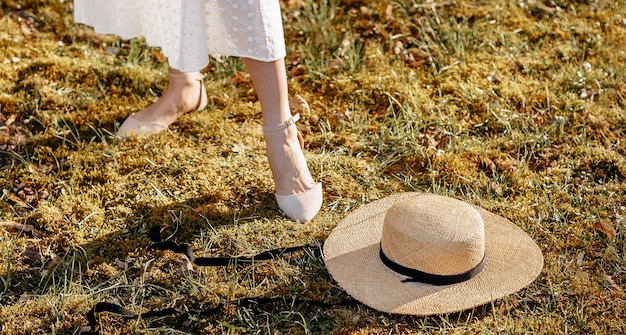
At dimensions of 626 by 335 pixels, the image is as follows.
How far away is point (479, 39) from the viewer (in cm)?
496

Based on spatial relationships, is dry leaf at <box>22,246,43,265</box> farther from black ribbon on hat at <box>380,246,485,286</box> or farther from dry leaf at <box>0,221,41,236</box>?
black ribbon on hat at <box>380,246,485,286</box>

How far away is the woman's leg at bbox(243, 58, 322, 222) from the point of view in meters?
3.27

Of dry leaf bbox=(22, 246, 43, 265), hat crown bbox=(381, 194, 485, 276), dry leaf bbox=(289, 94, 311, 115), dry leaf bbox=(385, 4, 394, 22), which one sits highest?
dry leaf bbox=(385, 4, 394, 22)

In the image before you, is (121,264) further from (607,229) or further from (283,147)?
(607,229)

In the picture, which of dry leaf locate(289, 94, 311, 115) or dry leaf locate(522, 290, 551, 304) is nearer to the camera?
dry leaf locate(522, 290, 551, 304)

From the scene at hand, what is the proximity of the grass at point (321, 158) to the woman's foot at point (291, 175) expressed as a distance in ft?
0.26

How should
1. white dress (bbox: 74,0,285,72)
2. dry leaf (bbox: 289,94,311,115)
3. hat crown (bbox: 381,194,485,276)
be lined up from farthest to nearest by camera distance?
dry leaf (bbox: 289,94,311,115) → white dress (bbox: 74,0,285,72) → hat crown (bbox: 381,194,485,276)

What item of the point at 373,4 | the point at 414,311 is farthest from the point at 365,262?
the point at 373,4

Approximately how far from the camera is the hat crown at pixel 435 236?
2.81 m

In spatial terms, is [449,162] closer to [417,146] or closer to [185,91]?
[417,146]

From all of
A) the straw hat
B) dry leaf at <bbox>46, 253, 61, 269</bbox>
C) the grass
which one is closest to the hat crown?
the straw hat

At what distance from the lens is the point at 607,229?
3.44 m

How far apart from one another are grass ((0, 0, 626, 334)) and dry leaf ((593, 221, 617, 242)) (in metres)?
0.02

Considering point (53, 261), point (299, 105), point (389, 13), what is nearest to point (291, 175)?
point (299, 105)
